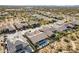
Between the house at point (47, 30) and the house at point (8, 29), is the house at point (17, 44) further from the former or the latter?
the house at point (47, 30)

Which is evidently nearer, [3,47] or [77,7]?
[3,47]

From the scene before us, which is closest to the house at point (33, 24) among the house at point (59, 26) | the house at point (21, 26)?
the house at point (21, 26)

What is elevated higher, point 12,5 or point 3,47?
point 12,5

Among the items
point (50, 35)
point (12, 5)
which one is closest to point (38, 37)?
point (50, 35)

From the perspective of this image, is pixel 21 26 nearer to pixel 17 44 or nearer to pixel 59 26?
pixel 17 44

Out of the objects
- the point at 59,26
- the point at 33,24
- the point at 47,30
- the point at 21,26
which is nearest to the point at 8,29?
the point at 21,26
